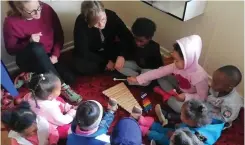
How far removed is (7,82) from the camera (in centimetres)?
145

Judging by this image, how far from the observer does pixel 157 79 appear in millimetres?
1642

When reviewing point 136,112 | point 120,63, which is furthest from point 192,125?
point 120,63

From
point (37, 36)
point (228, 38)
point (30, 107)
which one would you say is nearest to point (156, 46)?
point (228, 38)

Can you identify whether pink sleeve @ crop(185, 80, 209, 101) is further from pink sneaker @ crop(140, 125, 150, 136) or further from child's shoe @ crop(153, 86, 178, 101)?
pink sneaker @ crop(140, 125, 150, 136)

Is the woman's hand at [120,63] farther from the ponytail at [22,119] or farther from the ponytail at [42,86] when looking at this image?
the ponytail at [22,119]

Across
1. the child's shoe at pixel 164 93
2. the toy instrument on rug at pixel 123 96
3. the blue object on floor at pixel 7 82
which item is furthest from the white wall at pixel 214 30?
the blue object on floor at pixel 7 82

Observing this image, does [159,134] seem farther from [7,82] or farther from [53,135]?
[7,82]

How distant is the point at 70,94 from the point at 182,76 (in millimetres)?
543

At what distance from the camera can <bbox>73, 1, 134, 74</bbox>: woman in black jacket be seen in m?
1.59

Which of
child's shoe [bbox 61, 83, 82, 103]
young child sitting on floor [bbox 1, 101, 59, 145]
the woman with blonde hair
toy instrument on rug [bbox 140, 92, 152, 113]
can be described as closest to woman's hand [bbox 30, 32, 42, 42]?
the woman with blonde hair

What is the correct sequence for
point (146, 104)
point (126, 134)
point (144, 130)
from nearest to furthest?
point (126, 134)
point (144, 130)
point (146, 104)

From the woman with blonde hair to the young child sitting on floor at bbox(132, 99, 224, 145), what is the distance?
1.21ft

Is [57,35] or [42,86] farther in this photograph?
[57,35]

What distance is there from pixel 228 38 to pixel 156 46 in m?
0.34
